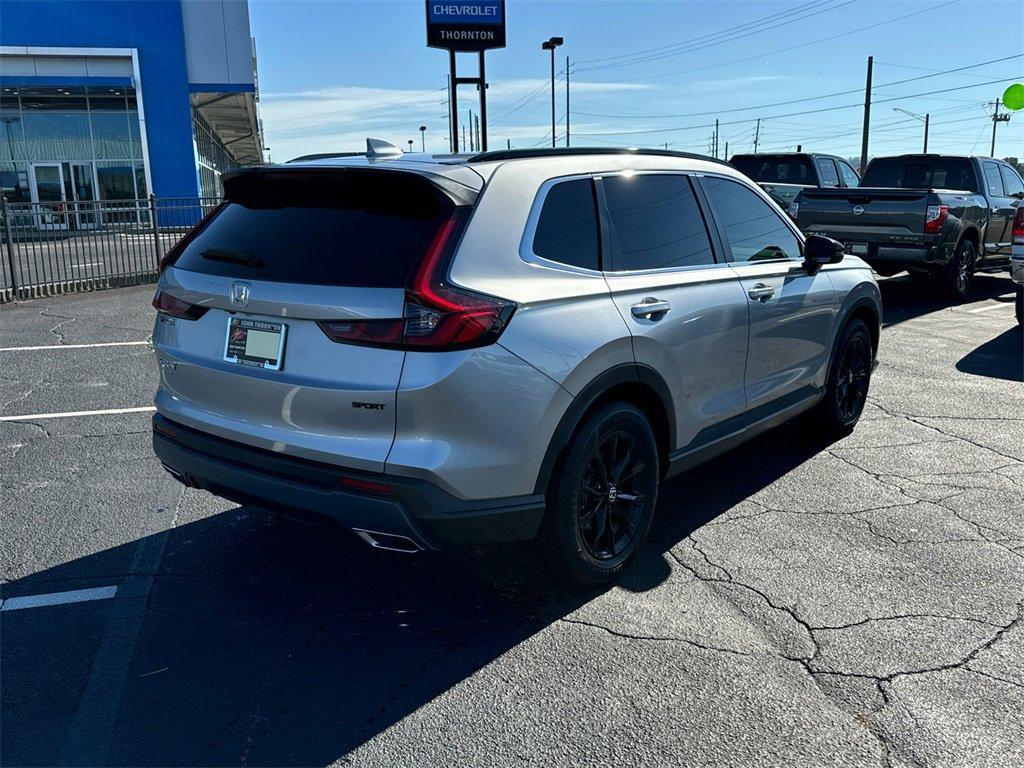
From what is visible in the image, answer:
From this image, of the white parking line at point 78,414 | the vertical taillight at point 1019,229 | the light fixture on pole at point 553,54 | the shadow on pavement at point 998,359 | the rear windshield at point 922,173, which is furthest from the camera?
the light fixture on pole at point 553,54

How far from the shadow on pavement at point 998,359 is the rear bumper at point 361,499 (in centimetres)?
629

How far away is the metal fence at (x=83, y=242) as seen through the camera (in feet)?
41.2

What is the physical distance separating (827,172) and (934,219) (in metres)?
5.99

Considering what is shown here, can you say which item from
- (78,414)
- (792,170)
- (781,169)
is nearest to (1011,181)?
(792,170)

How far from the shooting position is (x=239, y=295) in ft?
10.9

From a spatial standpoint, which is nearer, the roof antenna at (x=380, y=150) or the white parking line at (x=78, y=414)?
the roof antenna at (x=380, y=150)

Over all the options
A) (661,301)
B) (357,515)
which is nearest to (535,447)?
(357,515)

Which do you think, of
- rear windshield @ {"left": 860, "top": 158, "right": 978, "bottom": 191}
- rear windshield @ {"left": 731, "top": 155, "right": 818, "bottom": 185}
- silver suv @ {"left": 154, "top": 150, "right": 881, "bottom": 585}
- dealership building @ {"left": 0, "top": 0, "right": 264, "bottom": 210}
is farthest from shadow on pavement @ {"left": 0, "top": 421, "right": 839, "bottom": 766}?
dealership building @ {"left": 0, "top": 0, "right": 264, "bottom": 210}

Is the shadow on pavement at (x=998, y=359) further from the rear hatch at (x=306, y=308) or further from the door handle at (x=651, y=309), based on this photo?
the rear hatch at (x=306, y=308)

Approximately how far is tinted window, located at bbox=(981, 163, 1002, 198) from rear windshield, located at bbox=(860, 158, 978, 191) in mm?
283

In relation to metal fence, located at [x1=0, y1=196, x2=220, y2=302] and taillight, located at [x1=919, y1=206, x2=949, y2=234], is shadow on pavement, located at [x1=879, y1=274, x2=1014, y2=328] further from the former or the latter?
metal fence, located at [x1=0, y1=196, x2=220, y2=302]

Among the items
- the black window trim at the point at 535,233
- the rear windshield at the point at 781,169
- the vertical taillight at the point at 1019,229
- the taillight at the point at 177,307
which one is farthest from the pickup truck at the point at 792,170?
the taillight at the point at 177,307

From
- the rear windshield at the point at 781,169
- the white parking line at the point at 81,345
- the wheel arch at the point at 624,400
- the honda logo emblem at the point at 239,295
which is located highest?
the rear windshield at the point at 781,169

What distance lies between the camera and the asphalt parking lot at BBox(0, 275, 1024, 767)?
A: 2.78m
